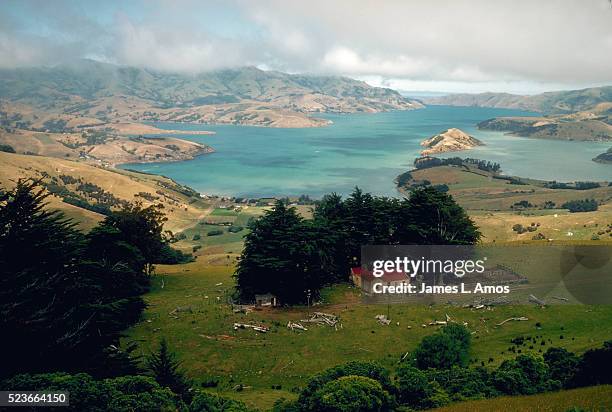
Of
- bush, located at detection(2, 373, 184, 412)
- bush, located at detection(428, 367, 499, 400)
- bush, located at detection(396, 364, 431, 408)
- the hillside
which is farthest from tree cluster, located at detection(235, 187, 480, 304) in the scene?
the hillside

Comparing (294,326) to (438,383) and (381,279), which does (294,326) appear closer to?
(381,279)

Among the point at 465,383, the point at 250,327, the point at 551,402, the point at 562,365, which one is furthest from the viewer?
the point at 250,327

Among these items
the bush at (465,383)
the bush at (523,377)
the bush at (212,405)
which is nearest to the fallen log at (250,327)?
the bush at (465,383)

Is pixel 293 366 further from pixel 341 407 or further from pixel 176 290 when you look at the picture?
pixel 176 290

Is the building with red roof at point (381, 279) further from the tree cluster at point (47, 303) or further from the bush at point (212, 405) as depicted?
the bush at point (212, 405)

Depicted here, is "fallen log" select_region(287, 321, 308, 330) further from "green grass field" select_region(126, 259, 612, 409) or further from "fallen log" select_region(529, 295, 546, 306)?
"fallen log" select_region(529, 295, 546, 306)

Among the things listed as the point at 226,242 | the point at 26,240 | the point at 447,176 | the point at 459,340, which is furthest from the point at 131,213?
the point at 447,176

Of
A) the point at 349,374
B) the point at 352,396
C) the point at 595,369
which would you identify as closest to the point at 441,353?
the point at 349,374
